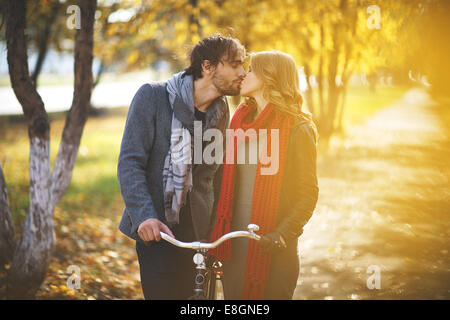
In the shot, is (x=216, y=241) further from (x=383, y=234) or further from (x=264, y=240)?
(x=383, y=234)

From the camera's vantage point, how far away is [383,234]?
22.1 ft

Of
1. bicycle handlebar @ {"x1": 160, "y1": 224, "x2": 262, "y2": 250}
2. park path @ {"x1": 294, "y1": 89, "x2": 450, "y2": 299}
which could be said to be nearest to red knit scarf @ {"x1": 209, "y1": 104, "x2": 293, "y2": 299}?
bicycle handlebar @ {"x1": 160, "y1": 224, "x2": 262, "y2": 250}

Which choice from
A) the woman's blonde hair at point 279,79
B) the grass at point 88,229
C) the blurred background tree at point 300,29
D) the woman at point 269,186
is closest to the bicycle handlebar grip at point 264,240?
the woman at point 269,186

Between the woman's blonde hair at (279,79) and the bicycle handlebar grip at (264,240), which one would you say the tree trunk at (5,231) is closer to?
the woman's blonde hair at (279,79)

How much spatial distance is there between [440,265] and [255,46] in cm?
896

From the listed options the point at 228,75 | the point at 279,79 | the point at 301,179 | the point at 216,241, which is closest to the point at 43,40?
the point at 228,75

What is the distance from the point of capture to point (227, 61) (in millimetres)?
2760

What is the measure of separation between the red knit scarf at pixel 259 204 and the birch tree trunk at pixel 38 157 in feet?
9.06

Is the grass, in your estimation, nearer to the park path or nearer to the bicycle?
the park path

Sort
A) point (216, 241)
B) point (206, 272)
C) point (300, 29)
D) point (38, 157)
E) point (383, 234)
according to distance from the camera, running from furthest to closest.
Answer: point (300, 29) < point (383, 234) < point (38, 157) < point (206, 272) < point (216, 241)

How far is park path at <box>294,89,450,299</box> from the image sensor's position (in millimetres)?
5023

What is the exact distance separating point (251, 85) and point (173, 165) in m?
0.72
